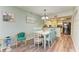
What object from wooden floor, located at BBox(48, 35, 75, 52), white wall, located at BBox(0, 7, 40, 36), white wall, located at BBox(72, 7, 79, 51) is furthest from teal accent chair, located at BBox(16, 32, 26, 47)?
white wall, located at BBox(72, 7, 79, 51)

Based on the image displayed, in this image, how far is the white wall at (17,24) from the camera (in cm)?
285

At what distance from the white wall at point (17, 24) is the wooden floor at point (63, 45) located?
79 centimetres

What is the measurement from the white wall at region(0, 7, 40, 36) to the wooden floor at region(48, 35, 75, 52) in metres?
0.79

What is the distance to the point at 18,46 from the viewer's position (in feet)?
9.95

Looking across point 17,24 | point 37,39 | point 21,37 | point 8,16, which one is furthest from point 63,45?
point 8,16

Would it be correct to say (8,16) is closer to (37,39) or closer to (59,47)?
(37,39)

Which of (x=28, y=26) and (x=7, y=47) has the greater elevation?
(x=28, y=26)

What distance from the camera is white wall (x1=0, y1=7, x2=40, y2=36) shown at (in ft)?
9.35
